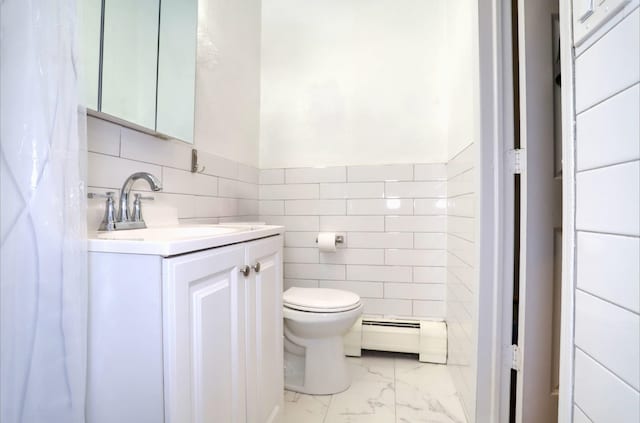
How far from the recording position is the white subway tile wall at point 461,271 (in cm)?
140

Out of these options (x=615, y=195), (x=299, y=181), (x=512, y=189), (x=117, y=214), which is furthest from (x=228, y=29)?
(x=615, y=195)

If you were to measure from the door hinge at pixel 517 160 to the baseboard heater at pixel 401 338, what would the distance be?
3.80ft

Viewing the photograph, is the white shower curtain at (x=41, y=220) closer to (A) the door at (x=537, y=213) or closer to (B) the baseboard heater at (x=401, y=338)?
(A) the door at (x=537, y=213)

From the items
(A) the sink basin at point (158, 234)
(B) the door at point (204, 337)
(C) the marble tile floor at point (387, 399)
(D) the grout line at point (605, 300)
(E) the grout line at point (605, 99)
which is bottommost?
(C) the marble tile floor at point (387, 399)

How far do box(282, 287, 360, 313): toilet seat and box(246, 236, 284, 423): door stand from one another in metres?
0.31

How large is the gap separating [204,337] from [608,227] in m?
0.87

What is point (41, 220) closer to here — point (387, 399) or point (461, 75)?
point (387, 399)

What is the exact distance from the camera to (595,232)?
55 cm

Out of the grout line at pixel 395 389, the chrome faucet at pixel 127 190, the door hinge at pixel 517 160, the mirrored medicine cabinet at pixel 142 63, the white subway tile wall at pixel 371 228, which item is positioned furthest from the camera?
the white subway tile wall at pixel 371 228

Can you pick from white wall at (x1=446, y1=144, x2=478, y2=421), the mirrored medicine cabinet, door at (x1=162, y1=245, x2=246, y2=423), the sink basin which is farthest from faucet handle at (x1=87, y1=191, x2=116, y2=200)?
white wall at (x1=446, y1=144, x2=478, y2=421)

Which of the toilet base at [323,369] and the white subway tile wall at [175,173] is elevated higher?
the white subway tile wall at [175,173]

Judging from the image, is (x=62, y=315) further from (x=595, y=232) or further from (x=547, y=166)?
(x=547, y=166)

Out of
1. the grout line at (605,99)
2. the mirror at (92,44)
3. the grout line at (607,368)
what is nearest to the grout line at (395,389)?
the grout line at (607,368)

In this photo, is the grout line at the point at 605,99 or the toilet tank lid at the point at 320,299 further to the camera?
the toilet tank lid at the point at 320,299
